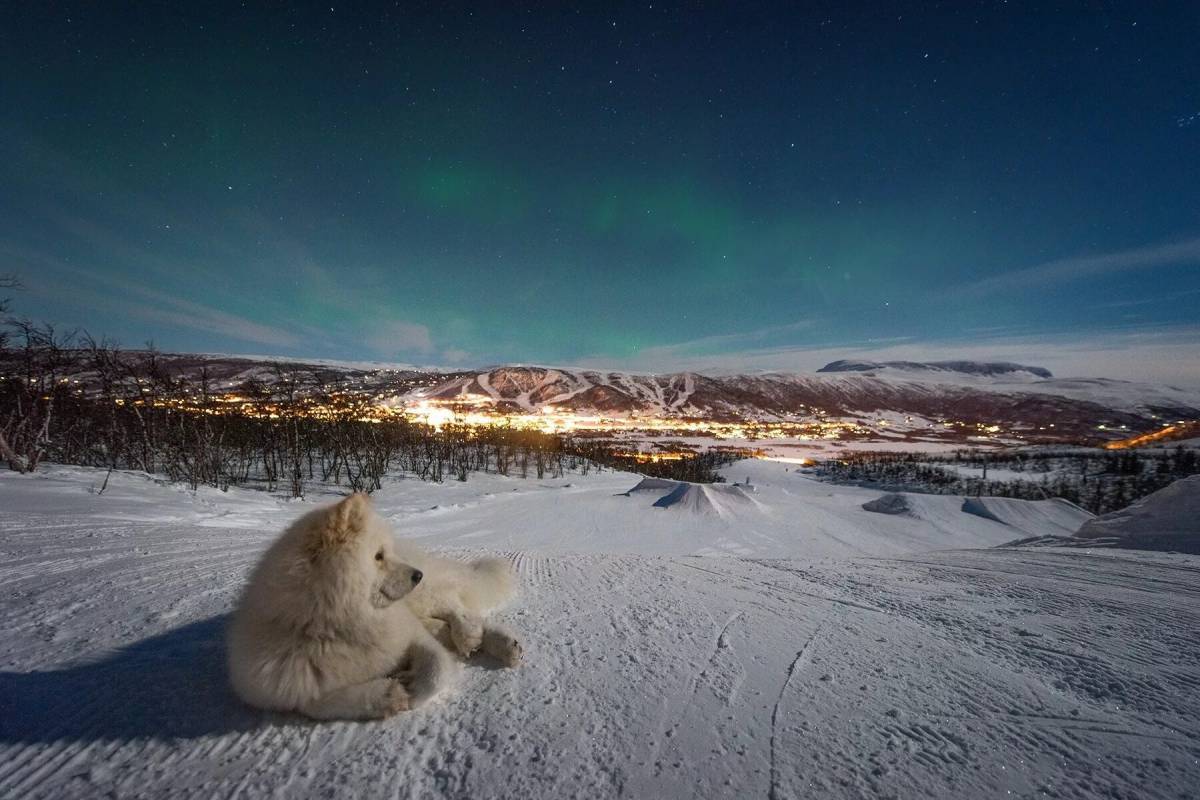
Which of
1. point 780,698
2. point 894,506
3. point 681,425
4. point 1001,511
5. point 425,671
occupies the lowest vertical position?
point 1001,511

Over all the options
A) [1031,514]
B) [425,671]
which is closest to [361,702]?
[425,671]

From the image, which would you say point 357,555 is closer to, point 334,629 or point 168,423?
point 334,629

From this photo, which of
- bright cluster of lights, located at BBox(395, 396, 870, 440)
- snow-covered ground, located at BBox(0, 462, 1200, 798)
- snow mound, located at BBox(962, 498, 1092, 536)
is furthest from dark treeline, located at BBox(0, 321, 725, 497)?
bright cluster of lights, located at BBox(395, 396, 870, 440)

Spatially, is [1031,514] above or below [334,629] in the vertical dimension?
below

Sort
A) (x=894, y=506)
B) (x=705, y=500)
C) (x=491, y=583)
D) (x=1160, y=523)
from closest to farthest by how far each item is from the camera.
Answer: (x=491, y=583)
(x=1160, y=523)
(x=705, y=500)
(x=894, y=506)

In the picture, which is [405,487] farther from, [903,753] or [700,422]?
[700,422]

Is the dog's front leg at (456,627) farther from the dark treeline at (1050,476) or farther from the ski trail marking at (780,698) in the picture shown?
the dark treeline at (1050,476)

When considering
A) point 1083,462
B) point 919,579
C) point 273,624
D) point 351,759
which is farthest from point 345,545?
point 1083,462

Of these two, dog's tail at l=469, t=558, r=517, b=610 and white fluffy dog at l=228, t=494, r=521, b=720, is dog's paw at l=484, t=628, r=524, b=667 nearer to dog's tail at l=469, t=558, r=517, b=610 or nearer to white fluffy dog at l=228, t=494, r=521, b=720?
white fluffy dog at l=228, t=494, r=521, b=720
